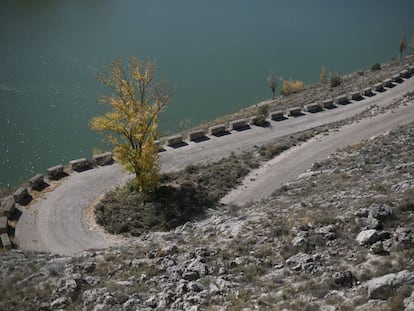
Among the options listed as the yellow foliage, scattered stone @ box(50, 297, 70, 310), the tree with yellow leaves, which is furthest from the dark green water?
scattered stone @ box(50, 297, 70, 310)

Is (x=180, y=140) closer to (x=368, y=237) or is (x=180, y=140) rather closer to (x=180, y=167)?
(x=180, y=167)

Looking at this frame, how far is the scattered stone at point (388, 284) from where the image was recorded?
1120cm

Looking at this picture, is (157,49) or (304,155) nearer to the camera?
(304,155)

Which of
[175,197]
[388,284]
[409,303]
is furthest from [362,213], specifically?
[175,197]

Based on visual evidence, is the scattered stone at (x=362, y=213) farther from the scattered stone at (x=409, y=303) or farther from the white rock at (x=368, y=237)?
the scattered stone at (x=409, y=303)

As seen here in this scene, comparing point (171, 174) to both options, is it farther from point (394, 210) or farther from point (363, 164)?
point (394, 210)

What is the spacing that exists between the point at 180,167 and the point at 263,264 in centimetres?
1560

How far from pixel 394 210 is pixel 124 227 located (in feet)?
43.1

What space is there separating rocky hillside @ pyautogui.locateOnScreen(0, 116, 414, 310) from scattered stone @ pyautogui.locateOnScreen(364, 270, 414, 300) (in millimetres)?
21

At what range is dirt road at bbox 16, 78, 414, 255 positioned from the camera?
23.5 meters

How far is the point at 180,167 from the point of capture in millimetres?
29844

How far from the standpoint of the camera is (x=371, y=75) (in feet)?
159

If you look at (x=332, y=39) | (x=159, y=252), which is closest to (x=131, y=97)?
(x=159, y=252)

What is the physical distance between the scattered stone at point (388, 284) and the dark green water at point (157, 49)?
31.4 metres
